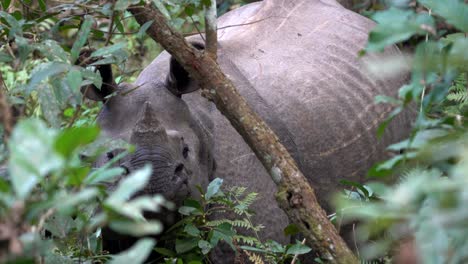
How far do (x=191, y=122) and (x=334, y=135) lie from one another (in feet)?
5.18

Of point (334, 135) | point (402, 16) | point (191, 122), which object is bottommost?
point (334, 135)

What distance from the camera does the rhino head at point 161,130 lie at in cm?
374

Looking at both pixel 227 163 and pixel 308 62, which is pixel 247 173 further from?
pixel 308 62

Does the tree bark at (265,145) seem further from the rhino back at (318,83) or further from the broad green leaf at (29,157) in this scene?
the rhino back at (318,83)

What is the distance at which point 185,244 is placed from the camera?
12.6 feet

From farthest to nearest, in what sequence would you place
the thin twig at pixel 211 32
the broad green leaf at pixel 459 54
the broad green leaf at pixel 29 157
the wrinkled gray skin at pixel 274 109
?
the wrinkled gray skin at pixel 274 109 < the thin twig at pixel 211 32 < the broad green leaf at pixel 459 54 < the broad green leaf at pixel 29 157

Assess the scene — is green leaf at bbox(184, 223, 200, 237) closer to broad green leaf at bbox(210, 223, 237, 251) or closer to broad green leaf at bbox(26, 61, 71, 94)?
broad green leaf at bbox(210, 223, 237, 251)

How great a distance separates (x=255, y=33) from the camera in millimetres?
6141

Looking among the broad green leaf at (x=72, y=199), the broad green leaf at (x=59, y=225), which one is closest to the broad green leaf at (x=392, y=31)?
the broad green leaf at (x=72, y=199)

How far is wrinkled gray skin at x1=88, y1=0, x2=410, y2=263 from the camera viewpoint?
4141mm

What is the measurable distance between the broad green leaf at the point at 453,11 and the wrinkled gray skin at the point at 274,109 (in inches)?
Result: 75.4

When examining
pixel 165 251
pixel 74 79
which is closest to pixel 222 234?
pixel 165 251

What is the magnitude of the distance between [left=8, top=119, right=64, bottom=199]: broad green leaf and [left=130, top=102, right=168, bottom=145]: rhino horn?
2.15 metres

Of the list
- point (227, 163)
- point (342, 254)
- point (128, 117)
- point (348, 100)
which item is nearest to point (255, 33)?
point (348, 100)
